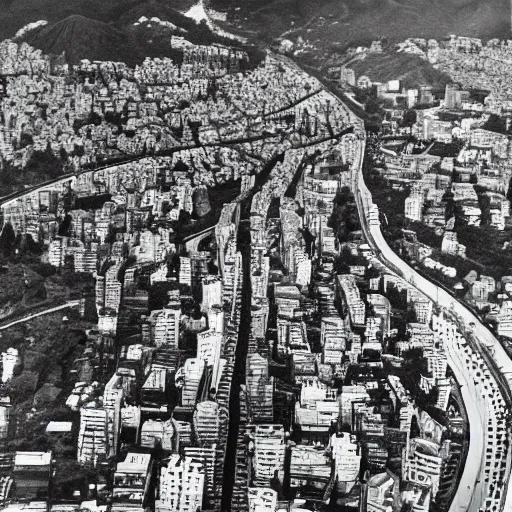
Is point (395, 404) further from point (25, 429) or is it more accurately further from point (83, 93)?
point (83, 93)

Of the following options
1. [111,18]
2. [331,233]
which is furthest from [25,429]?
[111,18]

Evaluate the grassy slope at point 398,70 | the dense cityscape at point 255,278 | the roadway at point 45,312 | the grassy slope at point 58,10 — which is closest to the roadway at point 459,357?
the dense cityscape at point 255,278

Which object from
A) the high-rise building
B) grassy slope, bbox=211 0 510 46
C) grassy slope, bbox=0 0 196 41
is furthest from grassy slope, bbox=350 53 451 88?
the high-rise building

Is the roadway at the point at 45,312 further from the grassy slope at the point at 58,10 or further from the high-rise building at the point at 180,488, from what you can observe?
the grassy slope at the point at 58,10

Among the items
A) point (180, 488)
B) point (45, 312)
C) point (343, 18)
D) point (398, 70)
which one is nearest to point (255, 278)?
point (45, 312)

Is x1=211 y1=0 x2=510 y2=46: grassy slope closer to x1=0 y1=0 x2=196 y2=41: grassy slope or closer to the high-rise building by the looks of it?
x1=0 y1=0 x2=196 y2=41: grassy slope
